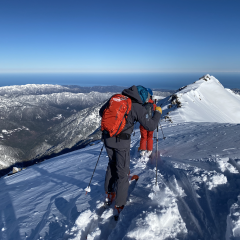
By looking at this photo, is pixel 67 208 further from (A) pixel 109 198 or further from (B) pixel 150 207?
(B) pixel 150 207

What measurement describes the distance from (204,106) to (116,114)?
31578mm

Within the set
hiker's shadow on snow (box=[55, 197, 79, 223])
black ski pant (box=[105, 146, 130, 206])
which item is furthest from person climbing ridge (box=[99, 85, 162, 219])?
hiker's shadow on snow (box=[55, 197, 79, 223])

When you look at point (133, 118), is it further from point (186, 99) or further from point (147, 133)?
point (186, 99)

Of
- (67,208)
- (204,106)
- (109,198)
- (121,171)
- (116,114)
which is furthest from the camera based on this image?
(204,106)

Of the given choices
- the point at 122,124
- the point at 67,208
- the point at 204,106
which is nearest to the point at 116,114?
the point at 122,124

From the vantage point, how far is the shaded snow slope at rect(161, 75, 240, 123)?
24812 millimetres

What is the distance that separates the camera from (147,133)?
28.1ft

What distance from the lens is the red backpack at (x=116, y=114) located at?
3.92m

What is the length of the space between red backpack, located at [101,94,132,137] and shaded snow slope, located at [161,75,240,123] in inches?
749

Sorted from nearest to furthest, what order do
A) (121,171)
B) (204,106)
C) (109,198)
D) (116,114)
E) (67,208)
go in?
(116,114) < (121,171) < (109,198) < (67,208) < (204,106)

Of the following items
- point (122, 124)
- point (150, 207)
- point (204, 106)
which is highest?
point (122, 124)

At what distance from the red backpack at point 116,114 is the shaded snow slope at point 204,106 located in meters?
19.0

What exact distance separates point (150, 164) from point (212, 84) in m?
44.5

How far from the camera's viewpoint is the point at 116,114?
3920 mm
